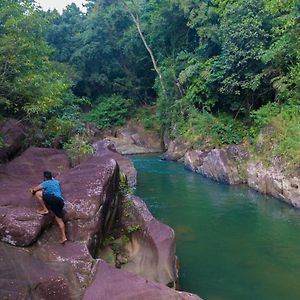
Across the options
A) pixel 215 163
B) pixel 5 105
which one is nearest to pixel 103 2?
pixel 215 163

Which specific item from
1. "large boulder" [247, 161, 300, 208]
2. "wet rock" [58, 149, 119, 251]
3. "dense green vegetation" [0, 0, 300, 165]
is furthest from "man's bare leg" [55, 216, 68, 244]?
"large boulder" [247, 161, 300, 208]

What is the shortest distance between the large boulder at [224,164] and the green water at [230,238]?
0.64 metres

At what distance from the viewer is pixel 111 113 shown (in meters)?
35.4

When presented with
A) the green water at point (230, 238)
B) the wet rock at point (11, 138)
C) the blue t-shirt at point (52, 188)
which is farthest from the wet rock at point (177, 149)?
the blue t-shirt at point (52, 188)

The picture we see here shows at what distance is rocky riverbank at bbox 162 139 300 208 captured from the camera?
15.6m

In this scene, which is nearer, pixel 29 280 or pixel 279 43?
pixel 29 280

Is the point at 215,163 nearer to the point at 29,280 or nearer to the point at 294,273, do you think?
the point at 294,273

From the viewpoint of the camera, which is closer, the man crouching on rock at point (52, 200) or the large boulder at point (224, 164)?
the man crouching on rock at point (52, 200)

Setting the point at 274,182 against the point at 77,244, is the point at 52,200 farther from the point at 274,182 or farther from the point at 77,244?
the point at 274,182

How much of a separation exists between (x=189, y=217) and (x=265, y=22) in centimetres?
1190

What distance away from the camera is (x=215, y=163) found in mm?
20578

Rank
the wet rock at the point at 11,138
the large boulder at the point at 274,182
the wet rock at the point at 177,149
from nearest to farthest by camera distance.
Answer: the wet rock at the point at 11,138, the large boulder at the point at 274,182, the wet rock at the point at 177,149

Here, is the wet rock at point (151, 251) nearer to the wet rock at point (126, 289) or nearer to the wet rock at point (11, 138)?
the wet rock at point (126, 289)

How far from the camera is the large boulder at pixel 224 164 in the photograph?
19469 mm
